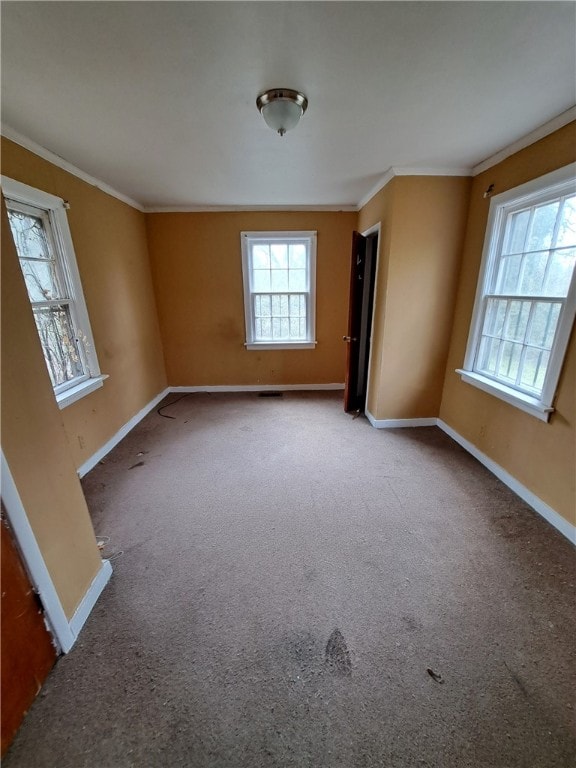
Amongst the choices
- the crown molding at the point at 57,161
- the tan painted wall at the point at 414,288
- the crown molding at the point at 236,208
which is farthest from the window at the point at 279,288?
the crown molding at the point at 57,161

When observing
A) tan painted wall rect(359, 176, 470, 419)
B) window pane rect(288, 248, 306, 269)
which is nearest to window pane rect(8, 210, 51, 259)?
window pane rect(288, 248, 306, 269)

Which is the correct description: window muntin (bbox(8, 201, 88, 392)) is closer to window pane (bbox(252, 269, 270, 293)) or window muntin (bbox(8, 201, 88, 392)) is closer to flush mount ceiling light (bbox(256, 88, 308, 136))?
flush mount ceiling light (bbox(256, 88, 308, 136))

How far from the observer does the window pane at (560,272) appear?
1763 millimetres

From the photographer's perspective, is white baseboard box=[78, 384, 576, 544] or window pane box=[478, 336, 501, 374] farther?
window pane box=[478, 336, 501, 374]

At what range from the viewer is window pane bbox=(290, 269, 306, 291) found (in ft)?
12.6

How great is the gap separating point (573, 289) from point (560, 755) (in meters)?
2.07

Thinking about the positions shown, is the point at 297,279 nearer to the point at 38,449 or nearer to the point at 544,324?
the point at 544,324

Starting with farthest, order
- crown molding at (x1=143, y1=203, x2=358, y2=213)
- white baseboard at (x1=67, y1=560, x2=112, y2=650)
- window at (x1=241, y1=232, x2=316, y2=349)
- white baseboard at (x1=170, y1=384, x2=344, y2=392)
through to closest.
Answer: white baseboard at (x1=170, y1=384, x2=344, y2=392) → window at (x1=241, y1=232, x2=316, y2=349) → crown molding at (x1=143, y1=203, x2=358, y2=213) → white baseboard at (x1=67, y1=560, x2=112, y2=650)

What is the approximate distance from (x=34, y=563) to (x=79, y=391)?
5.33ft

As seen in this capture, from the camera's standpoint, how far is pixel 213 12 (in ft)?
3.39

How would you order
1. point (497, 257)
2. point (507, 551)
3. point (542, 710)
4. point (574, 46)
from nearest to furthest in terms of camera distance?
point (542, 710)
point (574, 46)
point (507, 551)
point (497, 257)

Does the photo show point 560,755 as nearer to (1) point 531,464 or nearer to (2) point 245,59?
(1) point 531,464

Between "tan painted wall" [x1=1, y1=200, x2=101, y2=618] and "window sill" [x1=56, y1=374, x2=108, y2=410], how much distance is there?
1046mm

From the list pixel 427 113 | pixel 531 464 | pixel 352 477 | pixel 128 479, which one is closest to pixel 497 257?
pixel 427 113
